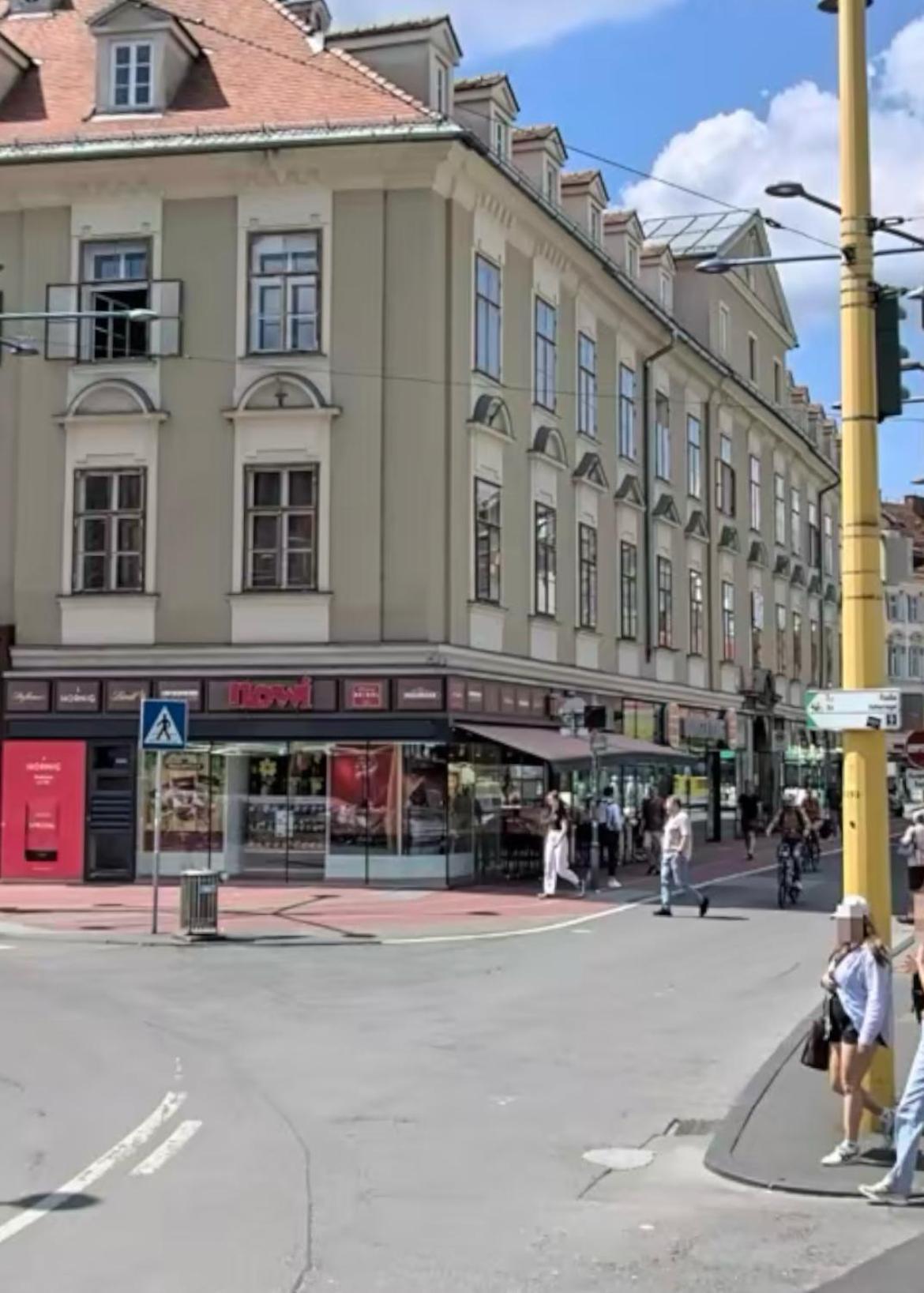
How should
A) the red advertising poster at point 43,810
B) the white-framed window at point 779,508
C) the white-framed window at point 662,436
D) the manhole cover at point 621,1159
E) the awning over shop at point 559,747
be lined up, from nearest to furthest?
the manhole cover at point 621,1159, the awning over shop at point 559,747, the red advertising poster at point 43,810, the white-framed window at point 662,436, the white-framed window at point 779,508

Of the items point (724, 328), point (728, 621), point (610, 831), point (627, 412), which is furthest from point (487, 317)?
point (724, 328)

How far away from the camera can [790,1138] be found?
8.87m

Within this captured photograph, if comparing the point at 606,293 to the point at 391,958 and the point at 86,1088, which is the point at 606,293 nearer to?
the point at 391,958

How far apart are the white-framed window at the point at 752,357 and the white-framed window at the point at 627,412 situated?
13.3 meters

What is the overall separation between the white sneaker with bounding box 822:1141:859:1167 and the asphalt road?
57 cm

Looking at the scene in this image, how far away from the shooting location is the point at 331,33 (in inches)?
1189

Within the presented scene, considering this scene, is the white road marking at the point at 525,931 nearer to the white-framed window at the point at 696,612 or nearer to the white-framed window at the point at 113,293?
the white-framed window at the point at 113,293

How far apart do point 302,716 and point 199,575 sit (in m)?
3.23

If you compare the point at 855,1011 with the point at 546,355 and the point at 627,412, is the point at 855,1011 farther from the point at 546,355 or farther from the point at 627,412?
the point at 627,412

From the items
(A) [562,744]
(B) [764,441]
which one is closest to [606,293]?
(A) [562,744]

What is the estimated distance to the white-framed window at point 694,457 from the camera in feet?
144

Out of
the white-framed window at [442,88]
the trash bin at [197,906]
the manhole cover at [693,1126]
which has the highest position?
the white-framed window at [442,88]

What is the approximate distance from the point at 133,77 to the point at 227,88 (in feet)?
5.89

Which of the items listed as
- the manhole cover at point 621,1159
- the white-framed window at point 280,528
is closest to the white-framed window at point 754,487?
the white-framed window at point 280,528
